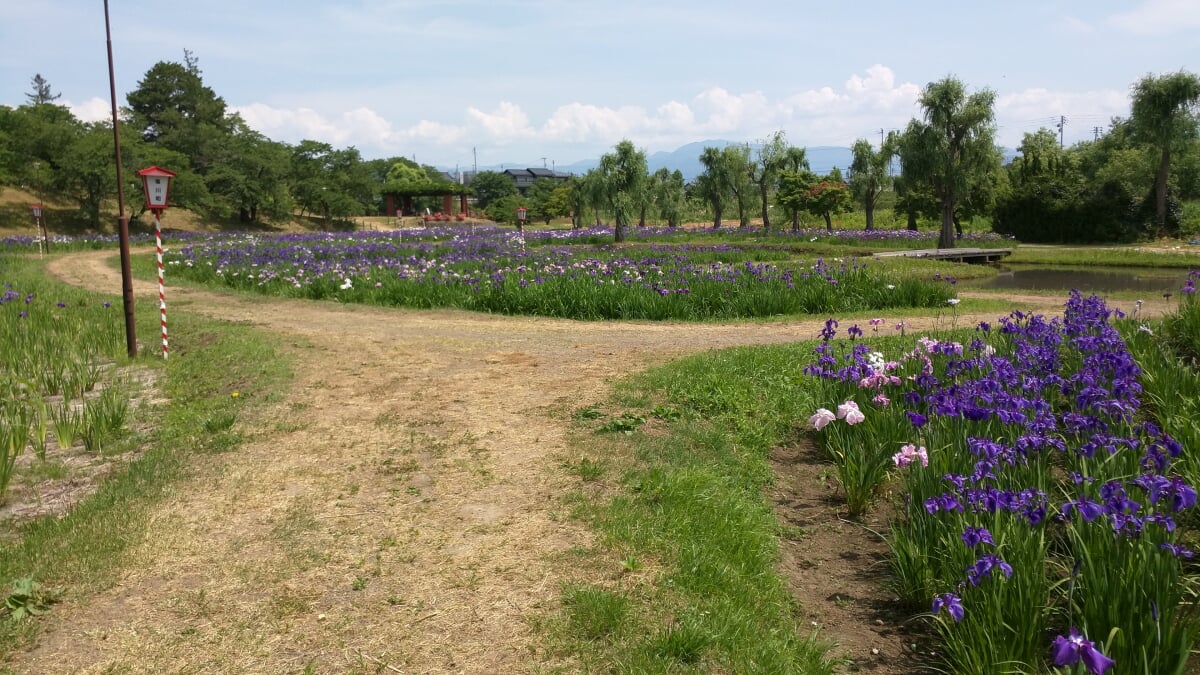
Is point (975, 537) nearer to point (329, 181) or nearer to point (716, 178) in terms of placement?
point (716, 178)

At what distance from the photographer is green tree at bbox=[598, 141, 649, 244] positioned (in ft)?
118

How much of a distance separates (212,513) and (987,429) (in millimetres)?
4888

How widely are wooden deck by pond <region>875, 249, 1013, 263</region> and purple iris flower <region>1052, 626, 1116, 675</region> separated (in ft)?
87.6

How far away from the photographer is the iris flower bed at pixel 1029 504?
2906mm

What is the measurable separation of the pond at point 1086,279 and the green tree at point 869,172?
17.3 metres

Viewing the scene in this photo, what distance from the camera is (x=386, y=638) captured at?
345 cm

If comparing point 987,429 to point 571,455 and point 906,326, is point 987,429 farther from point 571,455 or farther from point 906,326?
point 906,326

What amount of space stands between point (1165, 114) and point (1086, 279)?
810 inches

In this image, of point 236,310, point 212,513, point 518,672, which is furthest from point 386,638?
point 236,310

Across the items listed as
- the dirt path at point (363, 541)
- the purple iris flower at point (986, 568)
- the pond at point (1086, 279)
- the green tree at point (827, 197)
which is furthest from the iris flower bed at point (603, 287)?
the green tree at point (827, 197)

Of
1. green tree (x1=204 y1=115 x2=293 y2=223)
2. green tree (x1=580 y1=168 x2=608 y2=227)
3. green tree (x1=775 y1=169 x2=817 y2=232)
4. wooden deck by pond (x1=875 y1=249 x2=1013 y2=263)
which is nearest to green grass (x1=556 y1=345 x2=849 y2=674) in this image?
wooden deck by pond (x1=875 y1=249 x2=1013 y2=263)

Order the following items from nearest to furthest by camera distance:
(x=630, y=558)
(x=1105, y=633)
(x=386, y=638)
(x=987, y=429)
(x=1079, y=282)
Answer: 1. (x=1105, y=633)
2. (x=386, y=638)
3. (x=630, y=558)
4. (x=987, y=429)
5. (x=1079, y=282)

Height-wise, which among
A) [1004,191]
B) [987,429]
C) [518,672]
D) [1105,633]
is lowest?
[518,672]

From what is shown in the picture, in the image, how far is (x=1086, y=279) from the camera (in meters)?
23.4
